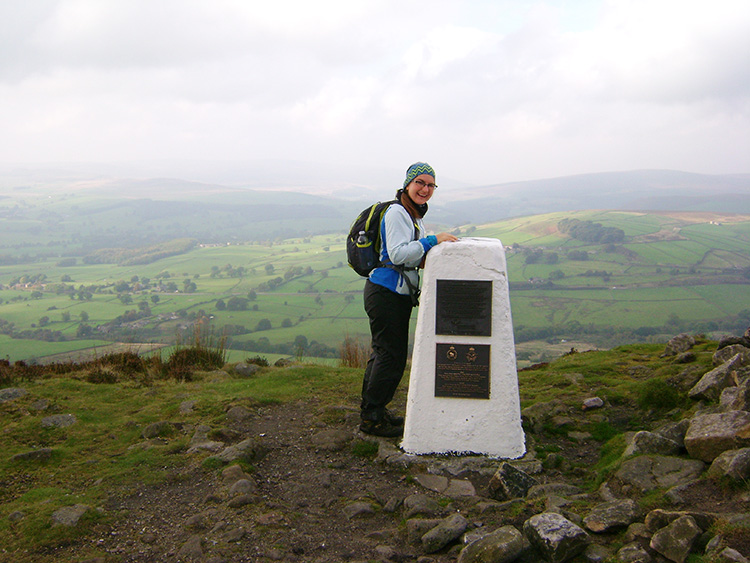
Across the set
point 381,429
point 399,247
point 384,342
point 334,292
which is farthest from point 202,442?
point 334,292

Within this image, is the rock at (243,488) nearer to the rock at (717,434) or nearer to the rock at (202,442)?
the rock at (202,442)

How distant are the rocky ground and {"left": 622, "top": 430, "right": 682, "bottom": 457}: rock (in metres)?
0.54

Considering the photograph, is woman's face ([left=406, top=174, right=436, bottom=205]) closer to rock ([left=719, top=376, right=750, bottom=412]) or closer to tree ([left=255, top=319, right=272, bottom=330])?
rock ([left=719, top=376, right=750, bottom=412])

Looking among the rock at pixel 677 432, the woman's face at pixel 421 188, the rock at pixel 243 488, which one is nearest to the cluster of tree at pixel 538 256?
the woman's face at pixel 421 188

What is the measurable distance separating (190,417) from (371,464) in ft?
8.46

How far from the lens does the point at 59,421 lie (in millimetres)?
6121

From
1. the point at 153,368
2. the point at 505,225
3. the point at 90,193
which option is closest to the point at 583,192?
the point at 505,225

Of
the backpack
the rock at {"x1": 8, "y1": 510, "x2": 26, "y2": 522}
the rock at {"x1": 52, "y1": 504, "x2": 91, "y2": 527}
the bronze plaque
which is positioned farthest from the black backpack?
the rock at {"x1": 8, "y1": 510, "x2": 26, "y2": 522}

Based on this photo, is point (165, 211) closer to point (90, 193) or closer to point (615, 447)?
point (90, 193)

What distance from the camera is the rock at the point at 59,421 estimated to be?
602 centimetres

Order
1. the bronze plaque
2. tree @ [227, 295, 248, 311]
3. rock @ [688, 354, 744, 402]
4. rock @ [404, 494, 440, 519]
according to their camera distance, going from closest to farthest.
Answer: rock @ [404, 494, 440, 519], rock @ [688, 354, 744, 402], the bronze plaque, tree @ [227, 295, 248, 311]

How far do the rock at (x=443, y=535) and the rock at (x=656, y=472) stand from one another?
1.34m

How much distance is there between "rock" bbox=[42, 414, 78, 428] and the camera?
A: 6.02 m

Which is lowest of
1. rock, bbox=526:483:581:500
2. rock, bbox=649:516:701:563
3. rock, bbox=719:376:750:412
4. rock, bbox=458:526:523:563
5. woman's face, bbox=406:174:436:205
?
rock, bbox=526:483:581:500
